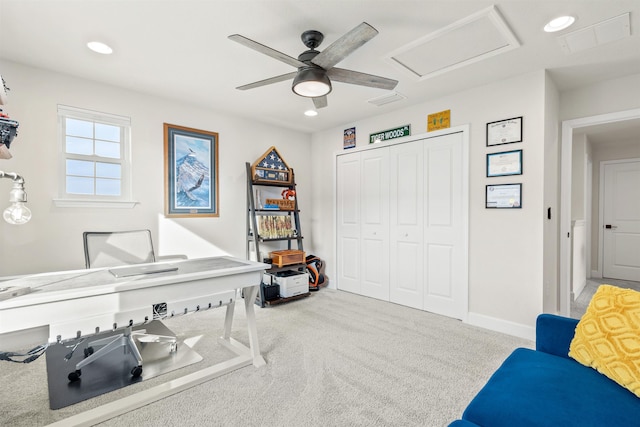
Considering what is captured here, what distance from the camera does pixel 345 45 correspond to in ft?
5.97


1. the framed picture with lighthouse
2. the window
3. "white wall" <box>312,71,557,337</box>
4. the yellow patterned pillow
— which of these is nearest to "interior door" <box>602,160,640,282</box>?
"white wall" <box>312,71,557,337</box>

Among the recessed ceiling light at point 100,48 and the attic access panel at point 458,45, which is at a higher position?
the recessed ceiling light at point 100,48

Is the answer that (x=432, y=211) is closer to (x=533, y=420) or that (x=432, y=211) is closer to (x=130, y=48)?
(x=533, y=420)

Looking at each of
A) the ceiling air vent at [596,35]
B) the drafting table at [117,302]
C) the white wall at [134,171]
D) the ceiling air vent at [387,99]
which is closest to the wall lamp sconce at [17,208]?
the drafting table at [117,302]

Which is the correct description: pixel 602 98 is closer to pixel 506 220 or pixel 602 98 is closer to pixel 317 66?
pixel 506 220

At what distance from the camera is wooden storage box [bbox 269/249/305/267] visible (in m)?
4.01

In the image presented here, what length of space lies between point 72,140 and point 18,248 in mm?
1111

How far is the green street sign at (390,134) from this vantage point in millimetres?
3823

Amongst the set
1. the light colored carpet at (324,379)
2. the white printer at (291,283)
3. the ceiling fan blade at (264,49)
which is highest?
the ceiling fan blade at (264,49)

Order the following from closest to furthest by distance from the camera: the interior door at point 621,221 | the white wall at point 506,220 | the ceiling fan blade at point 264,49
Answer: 1. the ceiling fan blade at point 264,49
2. the white wall at point 506,220
3. the interior door at point 621,221

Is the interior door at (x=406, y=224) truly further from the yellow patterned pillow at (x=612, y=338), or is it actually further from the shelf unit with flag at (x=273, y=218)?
the yellow patterned pillow at (x=612, y=338)

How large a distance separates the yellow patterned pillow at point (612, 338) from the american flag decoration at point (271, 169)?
3597 millimetres

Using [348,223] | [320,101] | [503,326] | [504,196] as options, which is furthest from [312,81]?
[503,326]

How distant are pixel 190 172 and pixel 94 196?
40.0 inches
